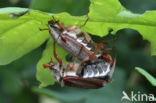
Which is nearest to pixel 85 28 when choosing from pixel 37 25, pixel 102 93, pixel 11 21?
pixel 37 25

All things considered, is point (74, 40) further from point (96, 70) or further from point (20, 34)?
point (20, 34)

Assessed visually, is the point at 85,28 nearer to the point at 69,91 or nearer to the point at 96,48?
the point at 96,48

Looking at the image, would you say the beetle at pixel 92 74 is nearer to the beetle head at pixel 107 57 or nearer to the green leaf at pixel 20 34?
the beetle head at pixel 107 57

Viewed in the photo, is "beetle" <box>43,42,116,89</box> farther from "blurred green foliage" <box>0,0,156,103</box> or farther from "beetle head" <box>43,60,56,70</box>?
"blurred green foliage" <box>0,0,156,103</box>

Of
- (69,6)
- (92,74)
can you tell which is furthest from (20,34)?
(69,6)

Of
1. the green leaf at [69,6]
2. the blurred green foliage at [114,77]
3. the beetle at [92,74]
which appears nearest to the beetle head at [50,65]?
the beetle at [92,74]

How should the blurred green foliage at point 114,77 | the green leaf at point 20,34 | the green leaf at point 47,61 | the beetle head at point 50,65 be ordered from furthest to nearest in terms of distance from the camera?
the blurred green foliage at point 114,77 → the green leaf at point 47,61 → the beetle head at point 50,65 → the green leaf at point 20,34

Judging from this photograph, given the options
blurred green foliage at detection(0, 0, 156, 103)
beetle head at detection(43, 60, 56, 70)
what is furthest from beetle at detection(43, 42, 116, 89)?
blurred green foliage at detection(0, 0, 156, 103)
